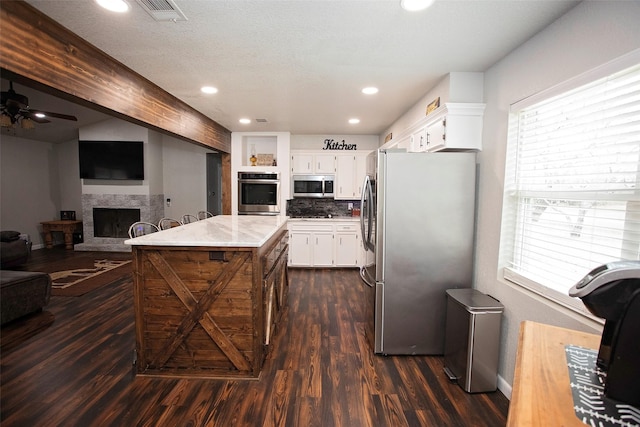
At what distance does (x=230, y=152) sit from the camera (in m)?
5.18

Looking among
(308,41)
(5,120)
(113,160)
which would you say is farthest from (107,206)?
(308,41)

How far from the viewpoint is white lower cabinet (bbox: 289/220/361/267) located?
507 centimetres

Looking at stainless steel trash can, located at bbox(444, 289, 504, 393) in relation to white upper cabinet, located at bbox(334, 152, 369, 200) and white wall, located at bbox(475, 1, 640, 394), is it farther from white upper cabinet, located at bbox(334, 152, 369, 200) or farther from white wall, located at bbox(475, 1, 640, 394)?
white upper cabinet, located at bbox(334, 152, 369, 200)

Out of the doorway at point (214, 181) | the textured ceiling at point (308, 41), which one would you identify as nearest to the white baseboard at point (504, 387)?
the textured ceiling at point (308, 41)

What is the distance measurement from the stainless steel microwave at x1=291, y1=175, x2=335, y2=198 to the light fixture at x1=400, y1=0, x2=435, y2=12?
3.71 m

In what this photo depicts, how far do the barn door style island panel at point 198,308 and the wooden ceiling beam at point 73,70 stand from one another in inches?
45.0

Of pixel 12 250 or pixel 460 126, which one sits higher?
pixel 460 126

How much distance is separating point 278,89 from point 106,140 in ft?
17.2

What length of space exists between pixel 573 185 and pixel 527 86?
757mm

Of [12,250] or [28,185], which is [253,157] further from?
[28,185]

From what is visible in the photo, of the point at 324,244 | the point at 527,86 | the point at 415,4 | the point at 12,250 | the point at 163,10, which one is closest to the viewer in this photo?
the point at 415,4

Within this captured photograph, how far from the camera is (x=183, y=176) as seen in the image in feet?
22.2

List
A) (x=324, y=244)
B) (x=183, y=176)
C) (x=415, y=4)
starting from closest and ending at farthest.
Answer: (x=415, y=4) < (x=324, y=244) < (x=183, y=176)

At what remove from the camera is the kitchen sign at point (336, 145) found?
548cm
